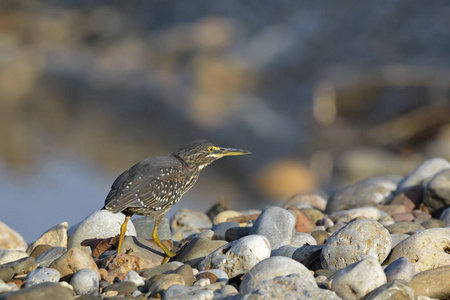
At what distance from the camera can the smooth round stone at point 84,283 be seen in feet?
15.3

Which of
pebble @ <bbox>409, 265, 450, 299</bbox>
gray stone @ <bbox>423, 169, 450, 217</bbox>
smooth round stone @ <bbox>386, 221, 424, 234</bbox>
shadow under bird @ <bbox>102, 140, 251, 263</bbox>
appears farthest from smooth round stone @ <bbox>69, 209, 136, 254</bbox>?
gray stone @ <bbox>423, 169, 450, 217</bbox>

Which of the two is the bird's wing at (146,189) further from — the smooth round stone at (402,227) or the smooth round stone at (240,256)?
the smooth round stone at (402,227)

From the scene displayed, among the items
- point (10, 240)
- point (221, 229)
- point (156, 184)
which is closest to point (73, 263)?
point (156, 184)

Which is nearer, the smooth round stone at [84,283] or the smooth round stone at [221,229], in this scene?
the smooth round stone at [84,283]

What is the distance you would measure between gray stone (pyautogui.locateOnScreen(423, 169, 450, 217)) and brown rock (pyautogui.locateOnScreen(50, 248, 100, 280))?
162 inches

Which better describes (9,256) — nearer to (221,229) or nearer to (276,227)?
(221,229)

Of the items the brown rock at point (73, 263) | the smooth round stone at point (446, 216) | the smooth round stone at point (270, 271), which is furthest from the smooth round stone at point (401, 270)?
the smooth round stone at point (446, 216)

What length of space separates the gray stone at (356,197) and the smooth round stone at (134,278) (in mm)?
3874

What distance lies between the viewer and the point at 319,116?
18.3 meters

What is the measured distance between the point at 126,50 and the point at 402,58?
10479mm

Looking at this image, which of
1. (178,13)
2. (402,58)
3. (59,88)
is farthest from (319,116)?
(59,88)

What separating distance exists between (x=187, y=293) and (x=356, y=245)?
151 centimetres

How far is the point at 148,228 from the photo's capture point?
22.8 ft

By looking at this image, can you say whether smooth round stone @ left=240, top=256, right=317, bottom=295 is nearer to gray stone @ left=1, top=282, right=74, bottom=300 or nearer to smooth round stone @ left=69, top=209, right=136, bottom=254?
gray stone @ left=1, top=282, right=74, bottom=300
